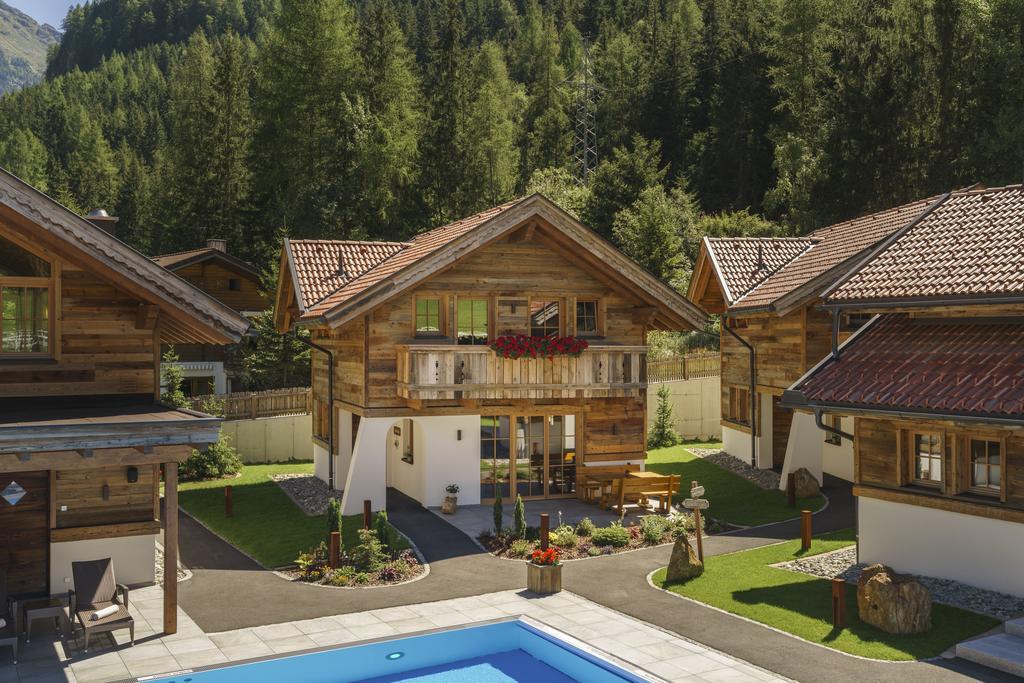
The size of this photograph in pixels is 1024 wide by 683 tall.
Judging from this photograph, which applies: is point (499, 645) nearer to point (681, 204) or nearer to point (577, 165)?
point (681, 204)

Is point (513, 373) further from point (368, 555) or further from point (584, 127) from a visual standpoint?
point (584, 127)

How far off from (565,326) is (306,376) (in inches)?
662

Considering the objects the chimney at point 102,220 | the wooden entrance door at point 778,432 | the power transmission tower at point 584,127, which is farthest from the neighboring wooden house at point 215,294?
the wooden entrance door at point 778,432

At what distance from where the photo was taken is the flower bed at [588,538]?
818 inches

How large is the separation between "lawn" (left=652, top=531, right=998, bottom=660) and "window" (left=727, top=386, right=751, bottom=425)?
9.44 meters

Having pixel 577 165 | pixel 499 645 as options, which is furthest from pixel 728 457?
pixel 577 165

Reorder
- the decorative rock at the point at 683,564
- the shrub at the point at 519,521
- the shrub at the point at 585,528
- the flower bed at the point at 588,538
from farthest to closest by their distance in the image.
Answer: the shrub at the point at 585,528 < the shrub at the point at 519,521 < the flower bed at the point at 588,538 < the decorative rock at the point at 683,564

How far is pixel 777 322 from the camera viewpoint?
27766 millimetres

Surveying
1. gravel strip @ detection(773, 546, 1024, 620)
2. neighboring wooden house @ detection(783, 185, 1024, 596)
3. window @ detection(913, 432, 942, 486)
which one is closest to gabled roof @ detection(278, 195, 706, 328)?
neighboring wooden house @ detection(783, 185, 1024, 596)

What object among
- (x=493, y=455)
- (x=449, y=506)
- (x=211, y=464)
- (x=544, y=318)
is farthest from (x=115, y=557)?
(x=544, y=318)

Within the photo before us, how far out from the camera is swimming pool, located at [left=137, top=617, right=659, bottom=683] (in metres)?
13.8

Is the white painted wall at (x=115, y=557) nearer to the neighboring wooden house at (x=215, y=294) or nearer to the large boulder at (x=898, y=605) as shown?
the large boulder at (x=898, y=605)

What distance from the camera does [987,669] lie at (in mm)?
13398

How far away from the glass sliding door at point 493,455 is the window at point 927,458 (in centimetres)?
1086
